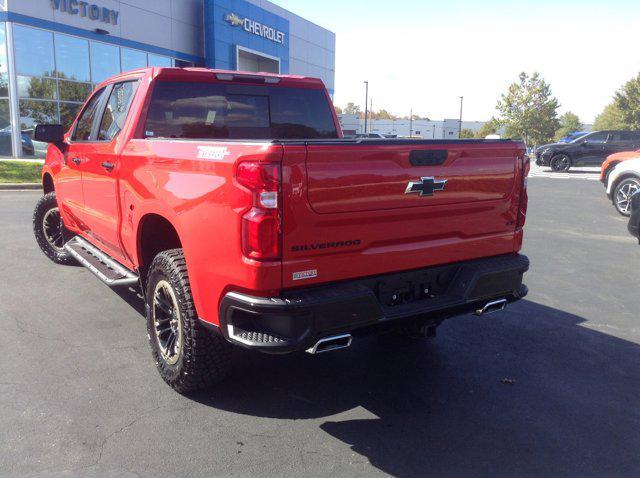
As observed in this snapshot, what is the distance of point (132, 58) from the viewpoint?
26.6 meters

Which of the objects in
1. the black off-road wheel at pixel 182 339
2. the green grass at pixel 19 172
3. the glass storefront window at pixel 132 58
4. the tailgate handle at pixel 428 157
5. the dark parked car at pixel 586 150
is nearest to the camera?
the tailgate handle at pixel 428 157

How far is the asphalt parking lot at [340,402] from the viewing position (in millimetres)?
2906

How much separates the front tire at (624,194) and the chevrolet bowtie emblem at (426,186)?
966 centimetres

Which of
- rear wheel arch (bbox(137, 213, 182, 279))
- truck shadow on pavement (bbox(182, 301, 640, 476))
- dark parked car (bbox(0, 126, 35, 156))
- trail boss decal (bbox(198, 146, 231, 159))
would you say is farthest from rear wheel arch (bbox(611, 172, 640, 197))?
dark parked car (bbox(0, 126, 35, 156))

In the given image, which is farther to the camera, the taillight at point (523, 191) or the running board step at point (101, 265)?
the running board step at point (101, 265)

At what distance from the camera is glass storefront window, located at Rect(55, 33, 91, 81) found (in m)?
22.8

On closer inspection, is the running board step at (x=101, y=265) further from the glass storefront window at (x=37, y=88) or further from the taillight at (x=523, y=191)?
the glass storefront window at (x=37, y=88)

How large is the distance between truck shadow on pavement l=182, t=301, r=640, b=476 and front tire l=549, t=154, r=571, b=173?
70.9 feet

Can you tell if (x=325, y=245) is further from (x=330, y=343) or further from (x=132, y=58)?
(x=132, y=58)

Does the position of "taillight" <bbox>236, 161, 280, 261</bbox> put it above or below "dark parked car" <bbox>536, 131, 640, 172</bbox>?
below

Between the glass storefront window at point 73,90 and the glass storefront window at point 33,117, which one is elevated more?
the glass storefront window at point 73,90

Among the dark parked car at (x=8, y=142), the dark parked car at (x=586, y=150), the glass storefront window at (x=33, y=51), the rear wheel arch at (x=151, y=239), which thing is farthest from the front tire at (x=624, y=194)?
the glass storefront window at (x=33, y=51)

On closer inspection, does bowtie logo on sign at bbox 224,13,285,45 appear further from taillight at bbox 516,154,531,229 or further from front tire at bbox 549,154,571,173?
taillight at bbox 516,154,531,229

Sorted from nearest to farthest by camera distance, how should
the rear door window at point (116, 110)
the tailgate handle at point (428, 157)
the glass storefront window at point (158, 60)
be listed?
the tailgate handle at point (428, 157) → the rear door window at point (116, 110) → the glass storefront window at point (158, 60)
